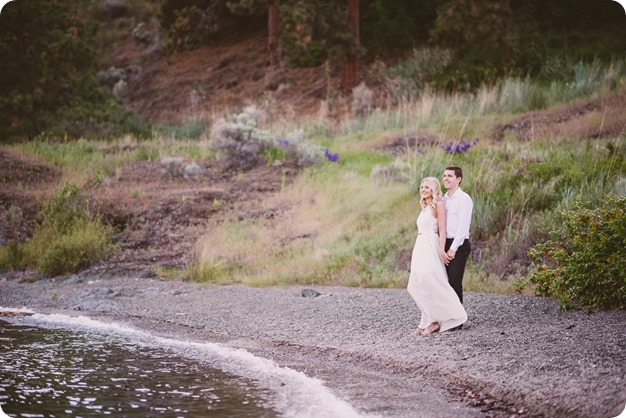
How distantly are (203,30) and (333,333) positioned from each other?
809 inches

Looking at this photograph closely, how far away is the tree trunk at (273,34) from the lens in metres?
25.1

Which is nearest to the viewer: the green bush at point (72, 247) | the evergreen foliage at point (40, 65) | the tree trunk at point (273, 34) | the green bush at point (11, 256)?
the green bush at point (72, 247)

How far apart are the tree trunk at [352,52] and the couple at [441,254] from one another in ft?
51.3

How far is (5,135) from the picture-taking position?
17.6 m

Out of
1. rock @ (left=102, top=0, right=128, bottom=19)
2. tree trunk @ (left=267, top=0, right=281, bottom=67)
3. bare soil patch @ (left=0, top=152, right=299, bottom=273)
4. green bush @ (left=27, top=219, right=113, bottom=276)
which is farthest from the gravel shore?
rock @ (left=102, top=0, right=128, bottom=19)

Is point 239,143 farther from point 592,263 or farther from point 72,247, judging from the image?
point 592,263

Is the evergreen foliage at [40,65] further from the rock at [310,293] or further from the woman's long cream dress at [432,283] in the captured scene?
the woman's long cream dress at [432,283]

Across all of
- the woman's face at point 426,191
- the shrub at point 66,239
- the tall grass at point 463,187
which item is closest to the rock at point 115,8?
the tall grass at point 463,187

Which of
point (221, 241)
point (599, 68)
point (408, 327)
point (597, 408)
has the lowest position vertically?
point (221, 241)

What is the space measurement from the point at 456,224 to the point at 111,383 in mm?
3383

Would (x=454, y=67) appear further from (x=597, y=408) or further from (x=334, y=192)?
A: (x=597, y=408)

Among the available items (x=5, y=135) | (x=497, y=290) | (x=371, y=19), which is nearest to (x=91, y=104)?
(x=5, y=135)

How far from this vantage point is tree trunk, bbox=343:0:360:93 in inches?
893

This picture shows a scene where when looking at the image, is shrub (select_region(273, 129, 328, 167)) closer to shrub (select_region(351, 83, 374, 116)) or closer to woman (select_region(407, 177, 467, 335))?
shrub (select_region(351, 83, 374, 116))
